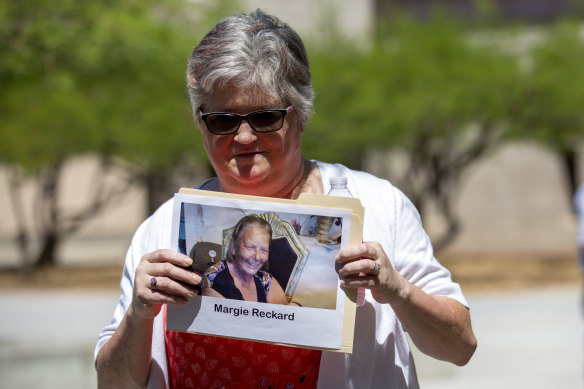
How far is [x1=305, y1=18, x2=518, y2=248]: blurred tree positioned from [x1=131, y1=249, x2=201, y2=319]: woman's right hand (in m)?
13.3

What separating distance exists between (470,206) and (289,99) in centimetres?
3082

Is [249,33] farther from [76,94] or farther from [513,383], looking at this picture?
[76,94]

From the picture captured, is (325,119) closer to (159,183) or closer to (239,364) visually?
(159,183)

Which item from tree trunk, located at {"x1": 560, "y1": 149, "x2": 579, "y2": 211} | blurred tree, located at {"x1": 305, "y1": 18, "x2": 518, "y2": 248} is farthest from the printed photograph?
tree trunk, located at {"x1": 560, "y1": 149, "x2": 579, "y2": 211}

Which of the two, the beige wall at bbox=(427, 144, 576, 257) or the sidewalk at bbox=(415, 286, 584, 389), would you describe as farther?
the beige wall at bbox=(427, 144, 576, 257)

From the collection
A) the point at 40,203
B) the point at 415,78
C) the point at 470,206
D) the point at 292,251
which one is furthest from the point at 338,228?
the point at 470,206

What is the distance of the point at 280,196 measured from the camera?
230cm

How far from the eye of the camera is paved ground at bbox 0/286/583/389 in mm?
7668

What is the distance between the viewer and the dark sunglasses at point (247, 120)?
→ 2152 millimetres

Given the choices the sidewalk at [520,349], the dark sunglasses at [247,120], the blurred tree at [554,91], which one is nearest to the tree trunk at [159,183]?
the blurred tree at [554,91]

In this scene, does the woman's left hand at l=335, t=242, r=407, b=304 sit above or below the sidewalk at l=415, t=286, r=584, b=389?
above

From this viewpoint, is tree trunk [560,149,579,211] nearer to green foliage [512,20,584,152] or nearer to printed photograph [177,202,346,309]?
green foliage [512,20,584,152]

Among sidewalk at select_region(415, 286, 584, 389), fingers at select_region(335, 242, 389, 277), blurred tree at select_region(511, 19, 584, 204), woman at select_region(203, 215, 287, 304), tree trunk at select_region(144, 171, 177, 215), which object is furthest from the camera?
tree trunk at select_region(144, 171, 177, 215)

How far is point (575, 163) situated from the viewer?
32406mm
